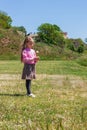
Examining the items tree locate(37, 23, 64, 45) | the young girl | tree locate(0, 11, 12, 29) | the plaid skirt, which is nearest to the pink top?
the young girl

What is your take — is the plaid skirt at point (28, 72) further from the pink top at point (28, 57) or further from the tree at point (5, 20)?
the tree at point (5, 20)

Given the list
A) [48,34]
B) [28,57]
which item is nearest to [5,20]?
[48,34]

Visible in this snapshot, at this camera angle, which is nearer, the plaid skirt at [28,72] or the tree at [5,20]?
the plaid skirt at [28,72]

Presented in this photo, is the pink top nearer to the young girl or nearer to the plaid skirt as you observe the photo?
the young girl

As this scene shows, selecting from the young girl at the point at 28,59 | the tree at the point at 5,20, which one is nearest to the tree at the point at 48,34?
the tree at the point at 5,20

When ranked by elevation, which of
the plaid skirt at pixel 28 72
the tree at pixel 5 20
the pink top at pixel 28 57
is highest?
the tree at pixel 5 20

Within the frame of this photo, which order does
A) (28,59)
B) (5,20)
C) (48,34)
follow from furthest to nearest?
1. (48,34)
2. (5,20)
3. (28,59)

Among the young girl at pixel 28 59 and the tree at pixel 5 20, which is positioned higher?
the tree at pixel 5 20

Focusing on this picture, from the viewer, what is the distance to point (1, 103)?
8.58m

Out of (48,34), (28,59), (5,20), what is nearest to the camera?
(28,59)

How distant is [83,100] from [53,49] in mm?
53676

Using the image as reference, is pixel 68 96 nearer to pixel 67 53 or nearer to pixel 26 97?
pixel 26 97

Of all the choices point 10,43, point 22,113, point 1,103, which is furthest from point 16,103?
point 10,43

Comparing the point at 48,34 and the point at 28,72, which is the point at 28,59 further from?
the point at 48,34
